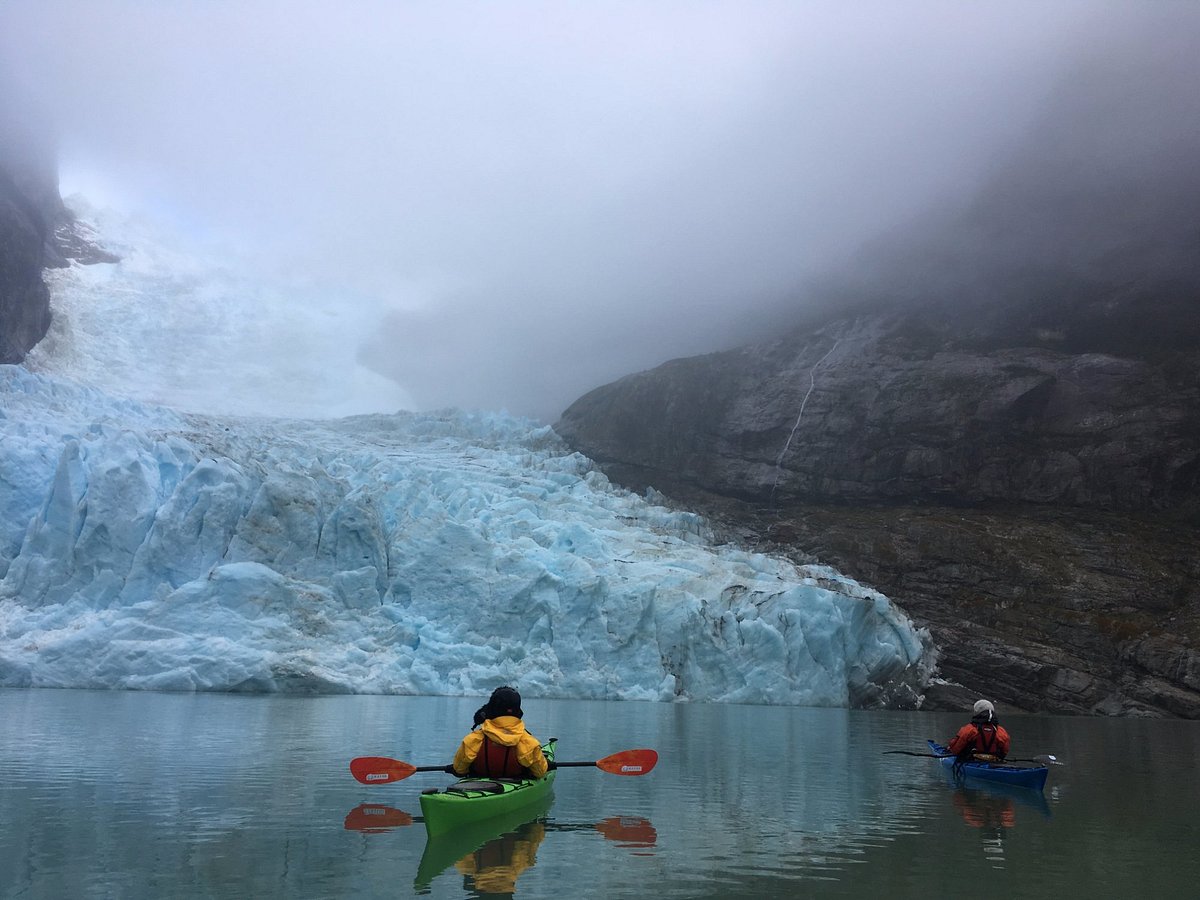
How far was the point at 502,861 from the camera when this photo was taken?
7254 mm

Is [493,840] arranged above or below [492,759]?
below

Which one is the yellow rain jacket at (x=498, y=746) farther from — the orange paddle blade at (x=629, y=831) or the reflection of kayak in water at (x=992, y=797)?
the reflection of kayak in water at (x=992, y=797)

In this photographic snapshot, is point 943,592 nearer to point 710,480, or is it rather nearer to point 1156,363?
point 710,480

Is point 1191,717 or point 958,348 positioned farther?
point 958,348

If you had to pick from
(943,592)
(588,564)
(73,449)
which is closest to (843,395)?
(943,592)

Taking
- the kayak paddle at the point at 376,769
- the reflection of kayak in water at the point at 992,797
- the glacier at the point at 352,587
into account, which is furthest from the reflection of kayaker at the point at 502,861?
the glacier at the point at 352,587

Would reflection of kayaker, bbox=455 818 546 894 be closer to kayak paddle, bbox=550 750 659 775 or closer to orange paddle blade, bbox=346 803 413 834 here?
orange paddle blade, bbox=346 803 413 834

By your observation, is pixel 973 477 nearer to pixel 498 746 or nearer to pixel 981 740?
pixel 981 740

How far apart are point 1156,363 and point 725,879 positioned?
55484 mm

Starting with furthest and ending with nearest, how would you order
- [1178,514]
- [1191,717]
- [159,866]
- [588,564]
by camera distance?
[1178,514], [1191,717], [588,564], [159,866]

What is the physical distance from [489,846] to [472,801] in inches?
21.5

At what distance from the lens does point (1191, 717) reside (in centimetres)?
3731

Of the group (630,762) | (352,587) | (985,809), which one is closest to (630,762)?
(630,762)

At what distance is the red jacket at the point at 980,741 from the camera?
14055mm
